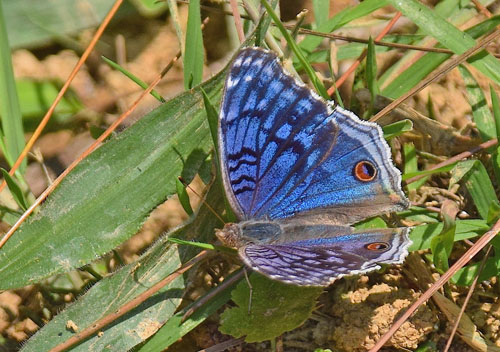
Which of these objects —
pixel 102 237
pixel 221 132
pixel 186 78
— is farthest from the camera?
pixel 186 78

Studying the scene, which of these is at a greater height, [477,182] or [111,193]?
[111,193]

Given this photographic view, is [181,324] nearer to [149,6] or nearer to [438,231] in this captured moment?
[438,231]

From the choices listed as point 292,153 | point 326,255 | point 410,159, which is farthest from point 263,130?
point 410,159

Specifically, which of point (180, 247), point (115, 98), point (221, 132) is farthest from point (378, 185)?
point (115, 98)

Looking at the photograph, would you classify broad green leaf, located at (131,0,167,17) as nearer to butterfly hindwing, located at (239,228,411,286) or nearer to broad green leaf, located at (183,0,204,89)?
broad green leaf, located at (183,0,204,89)

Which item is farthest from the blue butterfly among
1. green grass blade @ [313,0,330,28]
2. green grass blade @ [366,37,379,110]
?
green grass blade @ [313,0,330,28]

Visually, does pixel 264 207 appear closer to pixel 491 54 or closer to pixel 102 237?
pixel 102 237
